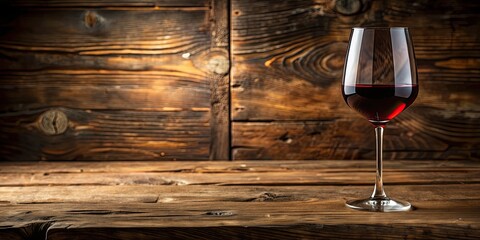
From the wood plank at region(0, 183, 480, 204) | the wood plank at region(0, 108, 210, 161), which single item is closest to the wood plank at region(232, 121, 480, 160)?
the wood plank at region(0, 108, 210, 161)

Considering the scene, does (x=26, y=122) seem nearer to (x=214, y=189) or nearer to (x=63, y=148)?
(x=63, y=148)

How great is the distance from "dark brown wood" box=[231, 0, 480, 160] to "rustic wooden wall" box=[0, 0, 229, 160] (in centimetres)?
7

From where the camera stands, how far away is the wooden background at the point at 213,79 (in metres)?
1.91

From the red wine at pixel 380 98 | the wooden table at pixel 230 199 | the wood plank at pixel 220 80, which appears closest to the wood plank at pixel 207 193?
the wooden table at pixel 230 199

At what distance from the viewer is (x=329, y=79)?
76.2 inches

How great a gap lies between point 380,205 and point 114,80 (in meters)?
0.91

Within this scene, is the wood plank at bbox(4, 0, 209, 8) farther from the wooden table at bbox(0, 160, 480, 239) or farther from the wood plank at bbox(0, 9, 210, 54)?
the wooden table at bbox(0, 160, 480, 239)

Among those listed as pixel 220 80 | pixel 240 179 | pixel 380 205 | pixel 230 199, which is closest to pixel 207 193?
pixel 230 199

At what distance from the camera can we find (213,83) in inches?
75.7

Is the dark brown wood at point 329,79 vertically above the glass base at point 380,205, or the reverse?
the dark brown wood at point 329,79

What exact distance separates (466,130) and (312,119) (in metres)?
0.41

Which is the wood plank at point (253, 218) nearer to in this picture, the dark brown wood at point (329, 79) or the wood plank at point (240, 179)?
the wood plank at point (240, 179)

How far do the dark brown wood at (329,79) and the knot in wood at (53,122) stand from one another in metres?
0.45

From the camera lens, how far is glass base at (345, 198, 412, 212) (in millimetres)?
1254
